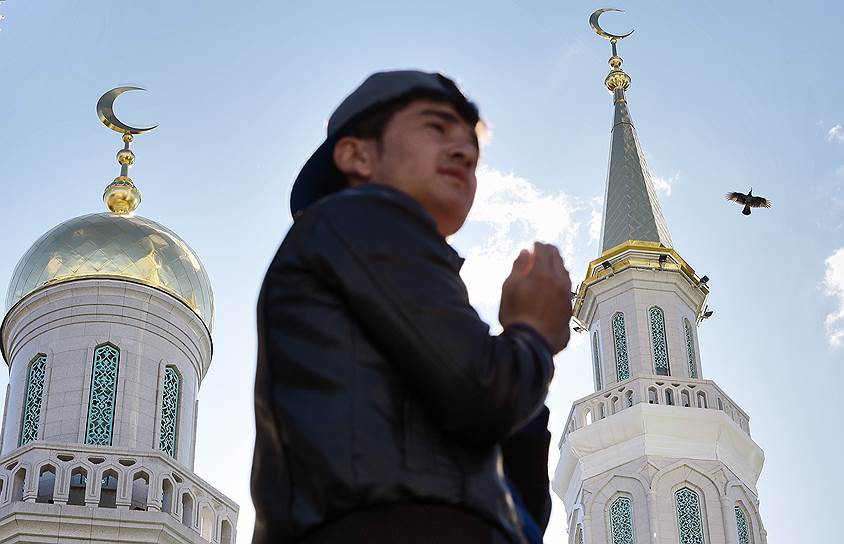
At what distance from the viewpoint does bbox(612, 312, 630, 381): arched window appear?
2291cm

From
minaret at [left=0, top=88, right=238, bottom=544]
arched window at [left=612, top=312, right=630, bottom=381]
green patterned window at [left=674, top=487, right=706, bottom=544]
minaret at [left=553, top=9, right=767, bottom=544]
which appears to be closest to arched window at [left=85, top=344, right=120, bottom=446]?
minaret at [left=0, top=88, right=238, bottom=544]

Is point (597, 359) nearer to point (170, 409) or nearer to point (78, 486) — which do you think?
point (170, 409)

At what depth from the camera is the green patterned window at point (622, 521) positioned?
21547 millimetres

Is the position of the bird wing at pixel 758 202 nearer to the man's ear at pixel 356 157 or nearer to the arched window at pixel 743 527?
the arched window at pixel 743 527

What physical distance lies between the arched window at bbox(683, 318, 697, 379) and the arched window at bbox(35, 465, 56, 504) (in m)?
11.8

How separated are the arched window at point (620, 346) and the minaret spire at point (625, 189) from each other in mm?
1389

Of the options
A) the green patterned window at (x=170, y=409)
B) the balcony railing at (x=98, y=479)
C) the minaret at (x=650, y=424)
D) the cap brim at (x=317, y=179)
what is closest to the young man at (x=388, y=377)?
the cap brim at (x=317, y=179)

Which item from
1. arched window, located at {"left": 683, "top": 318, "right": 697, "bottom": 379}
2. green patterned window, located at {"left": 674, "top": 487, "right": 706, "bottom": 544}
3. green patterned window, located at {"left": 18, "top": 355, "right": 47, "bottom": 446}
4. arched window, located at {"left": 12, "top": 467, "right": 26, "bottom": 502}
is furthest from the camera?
arched window, located at {"left": 683, "top": 318, "right": 697, "bottom": 379}

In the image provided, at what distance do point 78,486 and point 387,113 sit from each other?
11.5 metres

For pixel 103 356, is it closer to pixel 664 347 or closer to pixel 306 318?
pixel 664 347

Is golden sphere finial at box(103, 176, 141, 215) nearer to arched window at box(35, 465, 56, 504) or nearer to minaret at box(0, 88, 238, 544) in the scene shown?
minaret at box(0, 88, 238, 544)

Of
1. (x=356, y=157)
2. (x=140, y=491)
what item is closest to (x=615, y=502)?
(x=140, y=491)

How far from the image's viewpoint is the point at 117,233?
52.9 ft

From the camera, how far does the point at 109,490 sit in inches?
543
